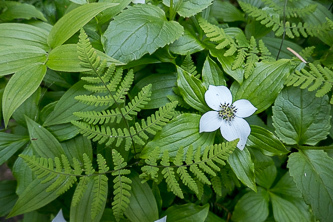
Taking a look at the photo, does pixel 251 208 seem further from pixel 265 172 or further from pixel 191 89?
pixel 191 89

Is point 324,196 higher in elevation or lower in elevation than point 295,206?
higher

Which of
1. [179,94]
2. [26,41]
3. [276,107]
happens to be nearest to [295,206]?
[276,107]

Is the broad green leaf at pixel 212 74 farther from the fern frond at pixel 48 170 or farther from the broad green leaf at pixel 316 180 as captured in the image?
the fern frond at pixel 48 170

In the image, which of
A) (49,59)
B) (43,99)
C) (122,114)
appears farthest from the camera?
(43,99)

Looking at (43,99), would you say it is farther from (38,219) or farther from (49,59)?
(38,219)

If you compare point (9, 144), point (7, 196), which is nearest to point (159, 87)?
point (9, 144)

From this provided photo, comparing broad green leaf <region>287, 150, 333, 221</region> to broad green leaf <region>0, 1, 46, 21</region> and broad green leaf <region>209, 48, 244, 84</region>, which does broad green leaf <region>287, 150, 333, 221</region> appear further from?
broad green leaf <region>0, 1, 46, 21</region>
